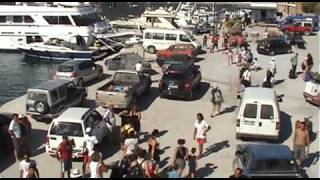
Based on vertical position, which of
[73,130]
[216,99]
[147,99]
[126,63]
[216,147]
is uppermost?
[126,63]

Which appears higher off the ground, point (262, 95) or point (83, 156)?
point (262, 95)

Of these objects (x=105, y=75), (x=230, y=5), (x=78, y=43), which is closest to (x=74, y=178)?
(x=105, y=75)

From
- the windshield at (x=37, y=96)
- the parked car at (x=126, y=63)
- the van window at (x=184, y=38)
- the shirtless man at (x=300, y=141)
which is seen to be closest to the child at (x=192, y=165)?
the shirtless man at (x=300, y=141)

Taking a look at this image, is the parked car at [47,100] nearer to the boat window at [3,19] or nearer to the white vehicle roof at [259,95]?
the white vehicle roof at [259,95]

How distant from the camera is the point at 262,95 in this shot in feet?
73.8

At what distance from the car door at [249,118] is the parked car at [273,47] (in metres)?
24.1

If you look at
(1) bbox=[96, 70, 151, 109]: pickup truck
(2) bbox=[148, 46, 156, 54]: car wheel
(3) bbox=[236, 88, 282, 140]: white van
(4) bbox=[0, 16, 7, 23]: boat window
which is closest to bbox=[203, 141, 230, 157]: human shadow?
(3) bbox=[236, 88, 282, 140]: white van

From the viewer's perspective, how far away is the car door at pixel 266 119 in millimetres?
21609

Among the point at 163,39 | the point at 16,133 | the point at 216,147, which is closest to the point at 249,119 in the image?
the point at 216,147

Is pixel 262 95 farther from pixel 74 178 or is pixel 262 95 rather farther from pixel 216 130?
pixel 74 178

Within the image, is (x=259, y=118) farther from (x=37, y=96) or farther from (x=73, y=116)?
(x=37, y=96)

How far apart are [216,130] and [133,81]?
6.86 meters

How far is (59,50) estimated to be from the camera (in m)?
50.4

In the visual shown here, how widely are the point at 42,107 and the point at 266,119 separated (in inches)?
371
